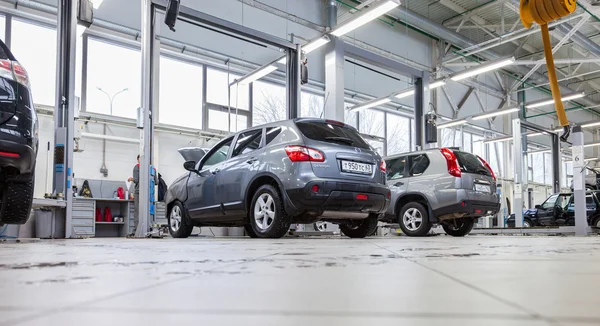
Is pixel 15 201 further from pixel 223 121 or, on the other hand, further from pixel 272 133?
pixel 223 121

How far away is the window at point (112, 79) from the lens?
43.3 ft

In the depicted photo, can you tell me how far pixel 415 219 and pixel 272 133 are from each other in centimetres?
323

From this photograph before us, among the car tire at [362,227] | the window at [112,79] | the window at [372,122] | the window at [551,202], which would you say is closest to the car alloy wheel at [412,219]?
the car tire at [362,227]

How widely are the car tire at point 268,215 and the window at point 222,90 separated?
10.2 meters

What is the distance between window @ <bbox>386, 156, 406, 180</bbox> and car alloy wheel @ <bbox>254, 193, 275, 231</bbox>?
3301mm

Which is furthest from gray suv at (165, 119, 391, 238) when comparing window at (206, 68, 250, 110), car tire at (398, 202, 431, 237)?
window at (206, 68, 250, 110)

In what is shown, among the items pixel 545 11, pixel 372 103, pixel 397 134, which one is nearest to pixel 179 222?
pixel 545 11

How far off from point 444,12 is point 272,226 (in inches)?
601

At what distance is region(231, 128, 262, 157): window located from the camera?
6031 millimetres

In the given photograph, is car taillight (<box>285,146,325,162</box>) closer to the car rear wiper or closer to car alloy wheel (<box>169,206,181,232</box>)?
the car rear wiper

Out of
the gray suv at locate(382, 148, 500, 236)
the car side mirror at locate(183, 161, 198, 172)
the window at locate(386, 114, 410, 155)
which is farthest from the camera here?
the window at locate(386, 114, 410, 155)

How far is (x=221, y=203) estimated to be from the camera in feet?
20.4

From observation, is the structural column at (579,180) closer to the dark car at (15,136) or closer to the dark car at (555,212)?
the dark car at (555,212)

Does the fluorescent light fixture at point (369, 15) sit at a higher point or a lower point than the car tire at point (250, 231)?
higher
